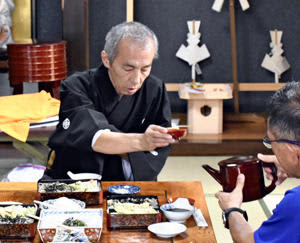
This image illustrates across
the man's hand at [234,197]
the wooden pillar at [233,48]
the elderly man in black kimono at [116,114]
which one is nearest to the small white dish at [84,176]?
the elderly man in black kimono at [116,114]

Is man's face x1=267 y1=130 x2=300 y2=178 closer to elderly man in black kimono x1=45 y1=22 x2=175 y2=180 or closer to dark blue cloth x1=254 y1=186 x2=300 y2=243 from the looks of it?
dark blue cloth x1=254 y1=186 x2=300 y2=243

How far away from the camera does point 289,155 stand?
77.1 inches

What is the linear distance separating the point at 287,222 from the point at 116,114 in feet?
5.48

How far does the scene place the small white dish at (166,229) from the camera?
233cm

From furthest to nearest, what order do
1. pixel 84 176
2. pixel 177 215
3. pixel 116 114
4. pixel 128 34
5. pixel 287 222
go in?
pixel 116 114 < pixel 128 34 < pixel 84 176 < pixel 177 215 < pixel 287 222

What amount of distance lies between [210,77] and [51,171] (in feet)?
12.9

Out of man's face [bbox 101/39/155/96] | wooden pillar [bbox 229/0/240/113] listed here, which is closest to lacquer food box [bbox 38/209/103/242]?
man's face [bbox 101/39/155/96]

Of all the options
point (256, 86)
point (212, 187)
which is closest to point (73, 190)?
point (212, 187)

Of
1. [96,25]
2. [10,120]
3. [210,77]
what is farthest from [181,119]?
Answer: [10,120]

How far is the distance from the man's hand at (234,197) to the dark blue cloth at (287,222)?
33 centimetres

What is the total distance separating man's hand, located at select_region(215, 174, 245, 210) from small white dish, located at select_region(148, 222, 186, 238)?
0.64ft

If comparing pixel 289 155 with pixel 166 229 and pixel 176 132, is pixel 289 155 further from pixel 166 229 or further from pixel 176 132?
pixel 176 132

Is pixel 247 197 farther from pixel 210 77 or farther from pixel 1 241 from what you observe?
pixel 210 77

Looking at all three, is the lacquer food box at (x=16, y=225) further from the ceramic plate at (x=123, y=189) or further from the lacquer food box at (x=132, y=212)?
the ceramic plate at (x=123, y=189)
